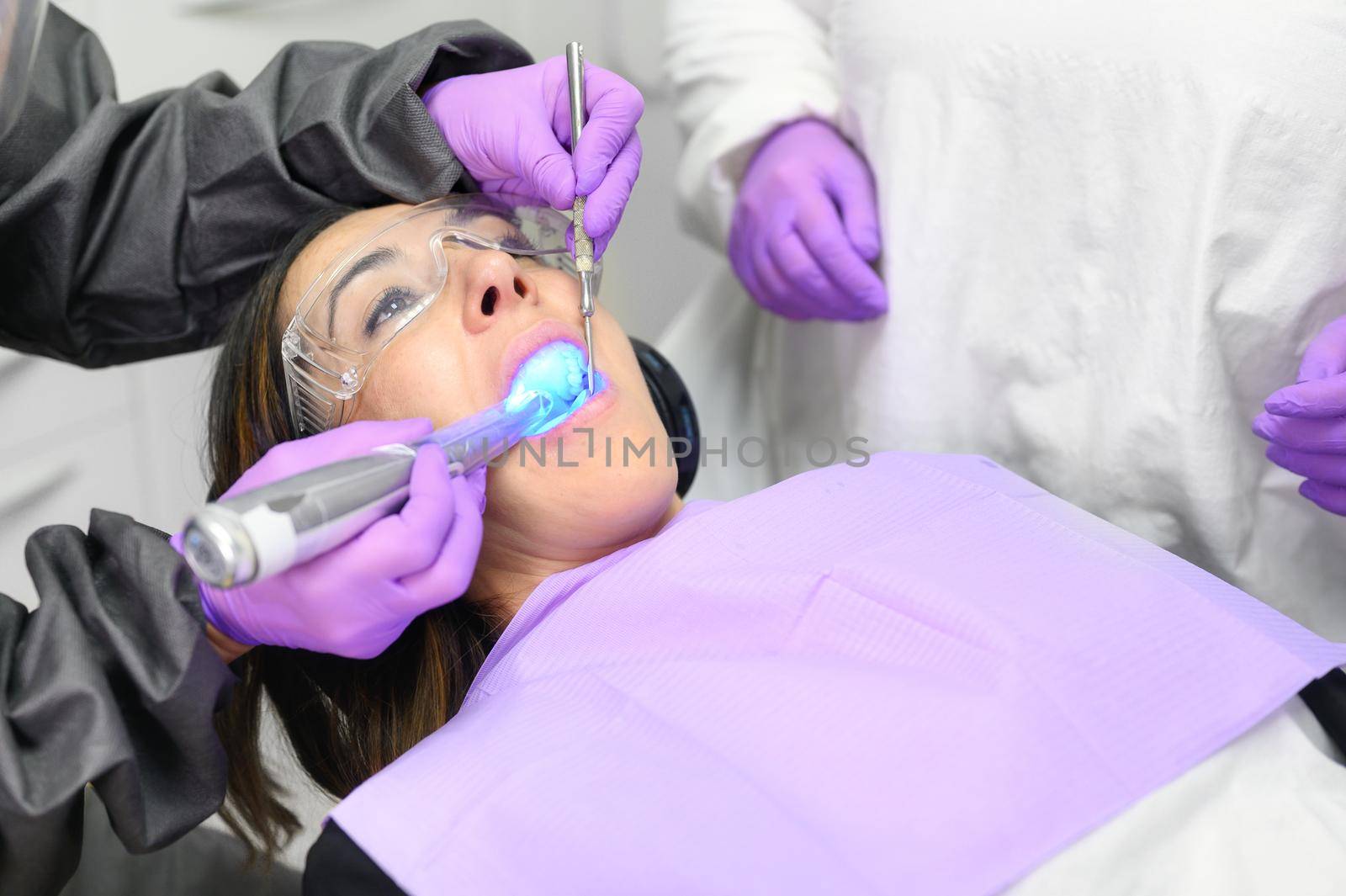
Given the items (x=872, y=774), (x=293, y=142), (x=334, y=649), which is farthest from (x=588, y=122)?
(x=872, y=774)

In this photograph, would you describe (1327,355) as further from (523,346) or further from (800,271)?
(523,346)

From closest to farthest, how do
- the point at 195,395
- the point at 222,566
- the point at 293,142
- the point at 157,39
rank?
the point at 222,566 → the point at 293,142 → the point at 157,39 → the point at 195,395

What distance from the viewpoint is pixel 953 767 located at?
86cm

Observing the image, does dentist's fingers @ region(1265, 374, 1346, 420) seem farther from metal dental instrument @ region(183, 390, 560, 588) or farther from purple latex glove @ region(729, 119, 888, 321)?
metal dental instrument @ region(183, 390, 560, 588)

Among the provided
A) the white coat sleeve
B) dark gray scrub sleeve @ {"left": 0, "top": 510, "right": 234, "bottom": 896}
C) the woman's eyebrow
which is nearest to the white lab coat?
the white coat sleeve

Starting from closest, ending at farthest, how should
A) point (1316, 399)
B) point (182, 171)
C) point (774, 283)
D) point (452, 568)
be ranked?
point (452, 568)
point (1316, 399)
point (182, 171)
point (774, 283)

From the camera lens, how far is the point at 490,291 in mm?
1117

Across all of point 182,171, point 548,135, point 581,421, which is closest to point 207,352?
point 182,171

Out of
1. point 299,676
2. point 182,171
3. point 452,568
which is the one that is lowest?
point 299,676

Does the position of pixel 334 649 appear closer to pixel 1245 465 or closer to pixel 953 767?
pixel 953 767

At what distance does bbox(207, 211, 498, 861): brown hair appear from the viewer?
3.76 feet

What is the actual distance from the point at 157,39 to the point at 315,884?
1536 millimetres

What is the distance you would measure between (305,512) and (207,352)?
4.67 feet

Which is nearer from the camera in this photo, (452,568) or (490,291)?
(452,568)
